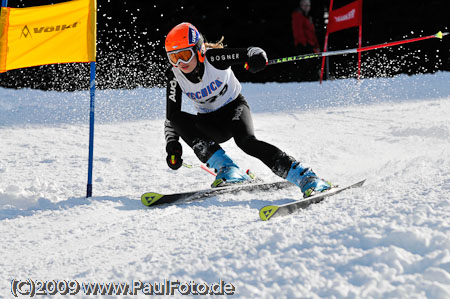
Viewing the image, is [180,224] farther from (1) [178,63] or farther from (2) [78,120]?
(2) [78,120]

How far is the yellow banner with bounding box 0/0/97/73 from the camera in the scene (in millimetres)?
3350

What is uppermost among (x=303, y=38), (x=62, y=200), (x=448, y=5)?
(x=448, y=5)

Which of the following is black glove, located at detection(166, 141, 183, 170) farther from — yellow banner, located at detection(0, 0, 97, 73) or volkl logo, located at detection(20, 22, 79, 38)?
volkl logo, located at detection(20, 22, 79, 38)

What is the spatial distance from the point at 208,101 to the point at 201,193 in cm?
69

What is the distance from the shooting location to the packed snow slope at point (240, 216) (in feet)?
6.00

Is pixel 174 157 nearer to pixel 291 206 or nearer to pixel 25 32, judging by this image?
pixel 291 206

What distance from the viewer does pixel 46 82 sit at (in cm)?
1112

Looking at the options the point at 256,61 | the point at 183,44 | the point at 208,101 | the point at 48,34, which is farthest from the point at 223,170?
the point at 48,34

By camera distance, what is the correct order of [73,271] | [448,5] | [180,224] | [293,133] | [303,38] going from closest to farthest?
[73,271] → [180,224] → [293,133] → [303,38] → [448,5]

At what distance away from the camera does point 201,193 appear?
10.8ft

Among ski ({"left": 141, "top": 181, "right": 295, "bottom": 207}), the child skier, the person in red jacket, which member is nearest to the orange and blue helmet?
the child skier

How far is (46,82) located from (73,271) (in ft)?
32.4

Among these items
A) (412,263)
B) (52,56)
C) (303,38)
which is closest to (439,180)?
(412,263)

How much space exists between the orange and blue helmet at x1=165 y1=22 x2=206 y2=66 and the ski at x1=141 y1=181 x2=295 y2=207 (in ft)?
2.92
